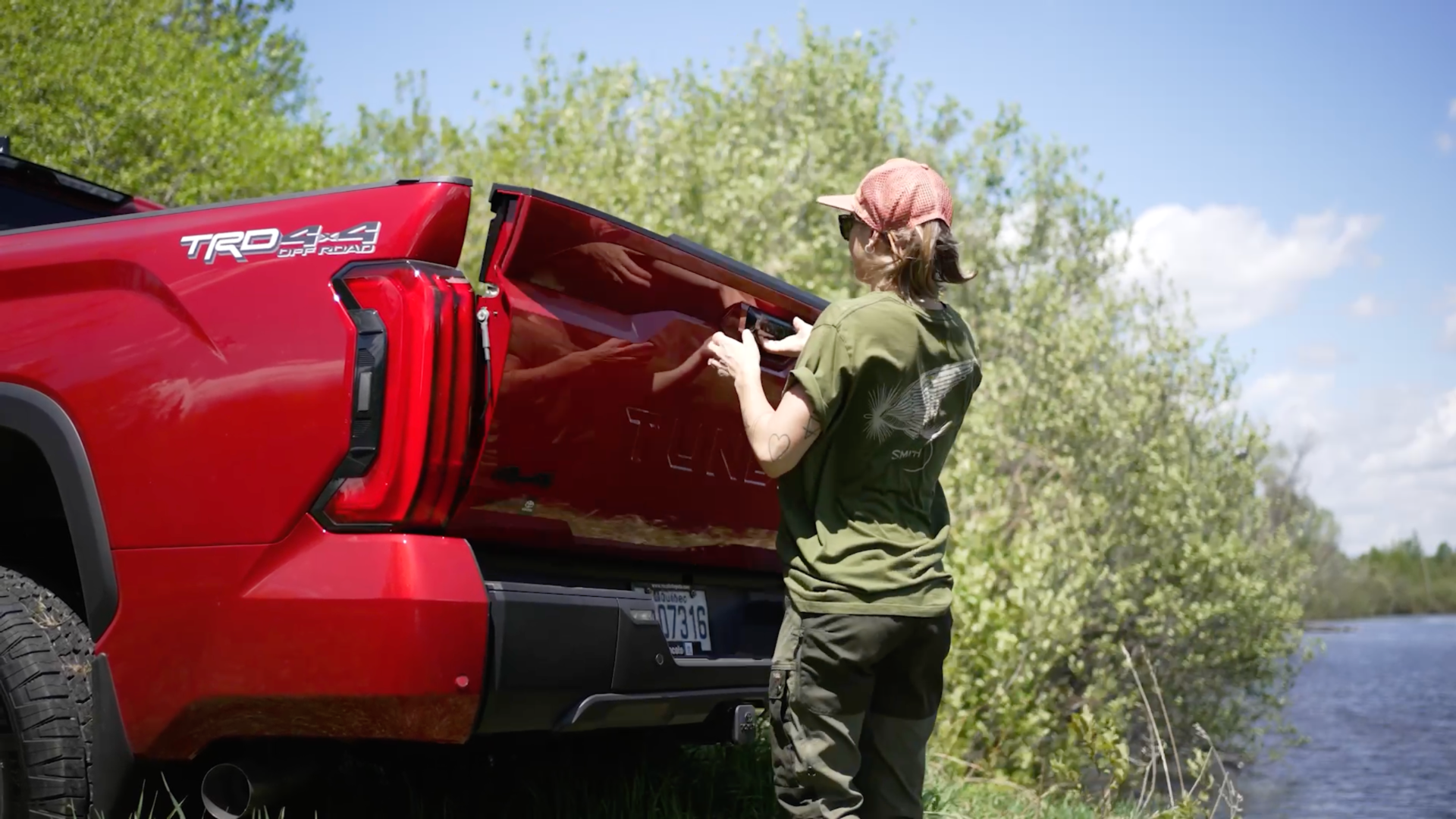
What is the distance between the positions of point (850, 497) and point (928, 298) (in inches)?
18.9

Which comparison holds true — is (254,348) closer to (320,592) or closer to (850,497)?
(320,592)

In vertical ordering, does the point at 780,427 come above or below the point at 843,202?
below

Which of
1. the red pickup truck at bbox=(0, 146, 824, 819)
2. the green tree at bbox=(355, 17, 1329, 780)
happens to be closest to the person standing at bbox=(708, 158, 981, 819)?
the red pickup truck at bbox=(0, 146, 824, 819)

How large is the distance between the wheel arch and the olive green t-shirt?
151 centimetres

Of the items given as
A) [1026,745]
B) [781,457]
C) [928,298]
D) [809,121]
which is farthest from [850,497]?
[809,121]

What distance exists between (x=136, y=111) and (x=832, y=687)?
14.5 meters

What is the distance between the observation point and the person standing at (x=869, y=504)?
2.78 metres

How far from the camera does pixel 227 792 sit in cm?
291

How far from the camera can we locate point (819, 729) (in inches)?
110

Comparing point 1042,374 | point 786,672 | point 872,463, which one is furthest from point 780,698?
point 1042,374

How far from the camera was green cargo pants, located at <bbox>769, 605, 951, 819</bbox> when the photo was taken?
2.77 m

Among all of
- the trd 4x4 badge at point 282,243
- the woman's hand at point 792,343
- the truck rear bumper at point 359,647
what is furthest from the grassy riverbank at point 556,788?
the woman's hand at point 792,343

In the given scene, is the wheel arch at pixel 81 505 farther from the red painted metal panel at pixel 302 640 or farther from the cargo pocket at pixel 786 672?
the cargo pocket at pixel 786 672

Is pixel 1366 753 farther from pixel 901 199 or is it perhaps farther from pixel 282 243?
pixel 282 243
